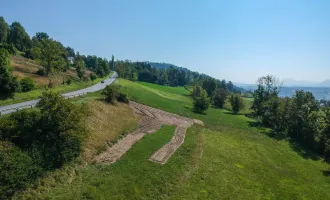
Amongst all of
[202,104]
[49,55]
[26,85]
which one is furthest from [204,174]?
[49,55]

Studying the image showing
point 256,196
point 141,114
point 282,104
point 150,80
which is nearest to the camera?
point 256,196

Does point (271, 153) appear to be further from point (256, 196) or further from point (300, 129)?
point (300, 129)

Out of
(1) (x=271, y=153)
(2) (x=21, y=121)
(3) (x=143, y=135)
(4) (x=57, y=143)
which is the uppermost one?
(2) (x=21, y=121)

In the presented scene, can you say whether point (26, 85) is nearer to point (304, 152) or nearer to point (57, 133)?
point (57, 133)

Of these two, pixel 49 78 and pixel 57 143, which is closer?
pixel 57 143

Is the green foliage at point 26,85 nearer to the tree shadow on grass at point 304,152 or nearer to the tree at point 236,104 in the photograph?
the tree shadow on grass at point 304,152

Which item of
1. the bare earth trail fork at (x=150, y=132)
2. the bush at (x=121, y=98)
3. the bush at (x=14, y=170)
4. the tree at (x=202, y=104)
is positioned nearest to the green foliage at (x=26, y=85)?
the bush at (x=121, y=98)

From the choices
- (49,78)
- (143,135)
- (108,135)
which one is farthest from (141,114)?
(49,78)
